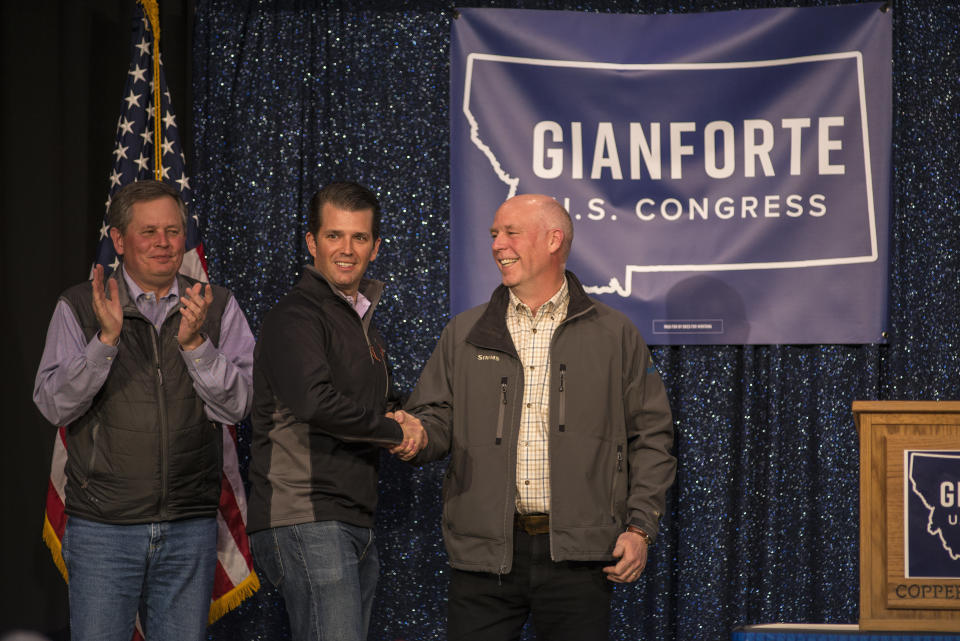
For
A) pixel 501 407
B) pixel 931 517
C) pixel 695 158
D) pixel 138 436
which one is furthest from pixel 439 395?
pixel 695 158

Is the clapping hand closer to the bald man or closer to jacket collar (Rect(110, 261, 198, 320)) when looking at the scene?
jacket collar (Rect(110, 261, 198, 320))

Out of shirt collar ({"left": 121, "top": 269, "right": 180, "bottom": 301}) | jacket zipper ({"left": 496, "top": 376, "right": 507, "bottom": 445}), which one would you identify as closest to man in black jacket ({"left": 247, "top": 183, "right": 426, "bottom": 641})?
jacket zipper ({"left": 496, "top": 376, "right": 507, "bottom": 445})

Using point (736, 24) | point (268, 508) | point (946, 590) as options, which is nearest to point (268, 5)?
point (736, 24)

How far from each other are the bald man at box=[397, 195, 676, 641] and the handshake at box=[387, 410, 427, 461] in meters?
0.03

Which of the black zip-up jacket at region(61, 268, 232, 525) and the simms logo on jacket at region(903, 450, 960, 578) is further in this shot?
the black zip-up jacket at region(61, 268, 232, 525)

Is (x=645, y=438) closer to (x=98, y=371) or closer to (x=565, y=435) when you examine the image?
(x=565, y=435)

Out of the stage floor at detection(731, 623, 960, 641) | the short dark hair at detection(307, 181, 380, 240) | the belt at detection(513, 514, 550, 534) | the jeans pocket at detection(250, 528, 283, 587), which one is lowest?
the stage floor at detection(731, 623, 960, 641)

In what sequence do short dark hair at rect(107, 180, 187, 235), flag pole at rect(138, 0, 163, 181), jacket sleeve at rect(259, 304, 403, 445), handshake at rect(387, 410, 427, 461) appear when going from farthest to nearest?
flag pole at rect(138, 0, 163, 181), short dark hair at rect(107, 180, 187, 235), handshake at rect(387, 410, 427, 461), jacket sleeve at rect(259, 304, 403, 445)

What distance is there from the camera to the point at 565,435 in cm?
262

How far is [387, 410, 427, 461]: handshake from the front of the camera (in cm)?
262

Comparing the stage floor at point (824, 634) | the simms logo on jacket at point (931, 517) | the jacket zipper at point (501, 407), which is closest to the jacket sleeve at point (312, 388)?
the jacket zipper at point (501, 407)

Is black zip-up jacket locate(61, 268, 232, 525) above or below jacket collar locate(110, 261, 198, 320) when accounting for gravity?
below

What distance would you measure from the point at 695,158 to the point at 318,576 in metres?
2.15

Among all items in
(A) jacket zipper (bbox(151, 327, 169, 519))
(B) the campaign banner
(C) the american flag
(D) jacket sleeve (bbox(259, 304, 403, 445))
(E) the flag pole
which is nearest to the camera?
(D) jacket sleeve (bbox(259, 304, 403, 445))
